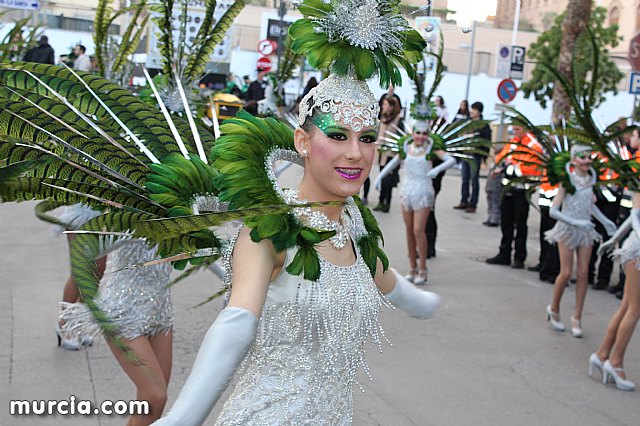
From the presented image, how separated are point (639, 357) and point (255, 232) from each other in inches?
249

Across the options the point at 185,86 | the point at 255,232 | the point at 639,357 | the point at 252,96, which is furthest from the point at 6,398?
the point at 252,96

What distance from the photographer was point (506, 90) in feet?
69.6

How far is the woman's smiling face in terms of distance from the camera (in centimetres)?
289

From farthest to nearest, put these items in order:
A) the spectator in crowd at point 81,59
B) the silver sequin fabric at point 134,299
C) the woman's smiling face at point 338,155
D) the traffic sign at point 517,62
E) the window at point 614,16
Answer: the window at point 614,16 < the traffic sign at point 517,62 < the spectator in crowd at point 81,59 < the silver sequin fabric at point 134,299 < the woman's smiling face at point 338,155

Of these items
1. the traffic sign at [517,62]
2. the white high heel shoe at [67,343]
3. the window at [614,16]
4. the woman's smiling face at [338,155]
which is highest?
the window at [614,16]

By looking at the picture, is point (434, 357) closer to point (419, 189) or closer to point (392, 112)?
point (419, 189)

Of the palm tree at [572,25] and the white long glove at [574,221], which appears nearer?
the white long glove at [574,221]

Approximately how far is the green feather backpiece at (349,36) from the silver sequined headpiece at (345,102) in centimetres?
4

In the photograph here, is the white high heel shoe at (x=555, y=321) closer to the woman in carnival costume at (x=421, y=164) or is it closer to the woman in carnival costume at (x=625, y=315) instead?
the woman in carnival costume at (x=625, y=315)

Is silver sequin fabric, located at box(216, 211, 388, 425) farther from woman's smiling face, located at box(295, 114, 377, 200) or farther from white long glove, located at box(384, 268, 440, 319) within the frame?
white long glove, located at box(384, 268, 440, 319)

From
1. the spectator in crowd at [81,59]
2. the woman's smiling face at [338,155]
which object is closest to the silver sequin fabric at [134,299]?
the woman's smiling face at [338,155]

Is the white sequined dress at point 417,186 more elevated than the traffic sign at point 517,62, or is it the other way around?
the traffic sign at point 517,62

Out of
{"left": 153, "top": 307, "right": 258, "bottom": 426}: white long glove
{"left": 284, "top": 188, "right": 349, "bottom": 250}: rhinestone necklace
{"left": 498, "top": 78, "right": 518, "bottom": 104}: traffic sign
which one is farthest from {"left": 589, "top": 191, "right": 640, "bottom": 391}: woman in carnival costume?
{"left": 498, "top": 78, "right": 518, "bottom": 104}: traffic sign

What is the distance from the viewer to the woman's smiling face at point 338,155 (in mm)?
2895
